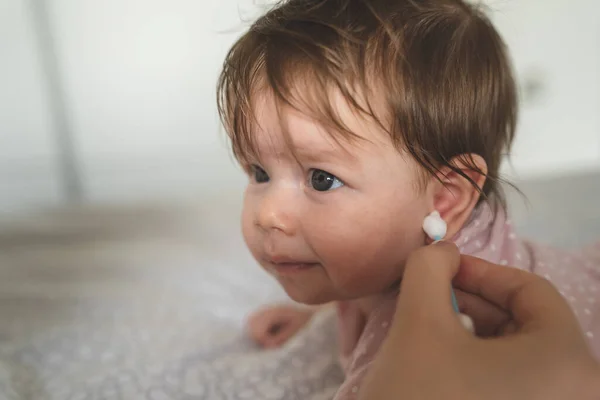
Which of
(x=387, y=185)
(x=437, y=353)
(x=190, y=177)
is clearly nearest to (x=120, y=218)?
(x=190, y=177)

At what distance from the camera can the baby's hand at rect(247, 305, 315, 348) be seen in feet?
2.92

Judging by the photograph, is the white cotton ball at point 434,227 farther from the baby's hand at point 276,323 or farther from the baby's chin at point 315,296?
the baby's hand at point 276,323

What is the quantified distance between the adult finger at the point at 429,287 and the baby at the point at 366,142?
0.19 m

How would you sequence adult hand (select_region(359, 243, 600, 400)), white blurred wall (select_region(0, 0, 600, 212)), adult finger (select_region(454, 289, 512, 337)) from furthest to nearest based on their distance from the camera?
white blurred wall (select_region(0, 0, 600, 212)), adult finger (select_region(454, 289, 512, 337)), adult hand (select_region(359, 243, 600, 400))

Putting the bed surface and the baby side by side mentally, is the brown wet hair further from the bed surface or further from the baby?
the bed surface

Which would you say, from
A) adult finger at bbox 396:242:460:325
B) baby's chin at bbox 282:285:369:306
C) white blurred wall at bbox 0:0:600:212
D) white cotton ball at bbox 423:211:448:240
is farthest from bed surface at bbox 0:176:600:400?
white blurred wall at bbox 0:0:600:212

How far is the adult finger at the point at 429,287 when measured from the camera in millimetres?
389

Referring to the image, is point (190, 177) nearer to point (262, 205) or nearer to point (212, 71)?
point (212, 71)

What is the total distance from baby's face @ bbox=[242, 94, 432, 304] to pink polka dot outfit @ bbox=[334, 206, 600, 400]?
0.19 feet

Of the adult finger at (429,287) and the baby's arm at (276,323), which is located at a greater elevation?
the adult finger at (429,287)

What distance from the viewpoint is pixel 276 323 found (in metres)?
0.93

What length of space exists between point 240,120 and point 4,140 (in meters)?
1.49

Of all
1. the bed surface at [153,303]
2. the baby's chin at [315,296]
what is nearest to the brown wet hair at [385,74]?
the baby's chin at [315,296]

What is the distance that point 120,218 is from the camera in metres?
1.36
